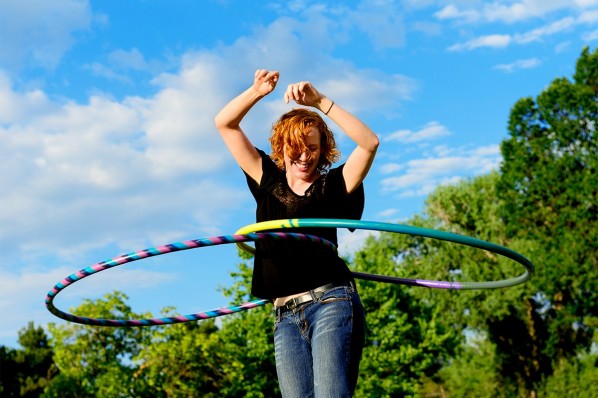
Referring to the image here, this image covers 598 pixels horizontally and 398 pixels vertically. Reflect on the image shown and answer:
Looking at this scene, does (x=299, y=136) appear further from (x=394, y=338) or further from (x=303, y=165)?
(x=394, y=338)

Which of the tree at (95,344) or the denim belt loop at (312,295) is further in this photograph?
the tree at (95,344)

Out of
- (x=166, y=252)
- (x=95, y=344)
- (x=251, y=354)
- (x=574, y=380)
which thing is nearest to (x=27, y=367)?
(x=95, y=344)

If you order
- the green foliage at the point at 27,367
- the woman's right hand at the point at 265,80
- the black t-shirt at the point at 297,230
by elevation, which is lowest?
the black t-shirt at the point at 297,230

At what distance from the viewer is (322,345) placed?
459 cm

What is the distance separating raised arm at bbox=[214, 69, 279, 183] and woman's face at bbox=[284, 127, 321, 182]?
0.29 metres

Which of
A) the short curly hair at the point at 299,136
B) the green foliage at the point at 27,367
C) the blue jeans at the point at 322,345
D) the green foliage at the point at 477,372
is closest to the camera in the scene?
the blue jeans at the point at 322,345

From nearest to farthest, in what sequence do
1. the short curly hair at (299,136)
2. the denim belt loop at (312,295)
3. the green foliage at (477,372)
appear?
the denim belt loop at (312,295), the short curly hair at (299,136), the green foliage at (477,372)

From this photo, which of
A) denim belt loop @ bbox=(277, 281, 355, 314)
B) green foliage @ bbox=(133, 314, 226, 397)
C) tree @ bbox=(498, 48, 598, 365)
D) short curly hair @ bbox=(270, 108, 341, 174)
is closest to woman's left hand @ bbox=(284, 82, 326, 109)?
short curly hair @ bbox=(270, 108, 341, 174)

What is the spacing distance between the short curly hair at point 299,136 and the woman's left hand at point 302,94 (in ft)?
0.53

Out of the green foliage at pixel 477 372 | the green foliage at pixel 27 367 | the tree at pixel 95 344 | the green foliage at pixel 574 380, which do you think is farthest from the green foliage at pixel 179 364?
the green foliage at pixel 27 367

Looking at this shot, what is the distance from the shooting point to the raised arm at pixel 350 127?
473cm

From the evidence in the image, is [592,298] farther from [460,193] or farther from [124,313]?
[124,313]

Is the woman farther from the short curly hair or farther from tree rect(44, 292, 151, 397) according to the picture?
tree rect(44, 292, 151, 397)

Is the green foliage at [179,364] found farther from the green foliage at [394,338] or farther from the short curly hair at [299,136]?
the short curly hair at [299,136]
